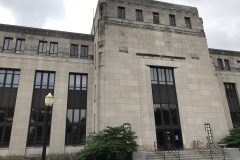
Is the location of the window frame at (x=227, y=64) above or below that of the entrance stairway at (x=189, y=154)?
above

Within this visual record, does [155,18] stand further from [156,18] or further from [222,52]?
[222,52]

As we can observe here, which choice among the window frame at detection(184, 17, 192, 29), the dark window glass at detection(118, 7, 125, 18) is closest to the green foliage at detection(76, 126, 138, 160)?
the dark window glass at detection(118, 7, 125, 18)

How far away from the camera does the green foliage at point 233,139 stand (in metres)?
21.8

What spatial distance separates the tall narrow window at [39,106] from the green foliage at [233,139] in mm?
20456

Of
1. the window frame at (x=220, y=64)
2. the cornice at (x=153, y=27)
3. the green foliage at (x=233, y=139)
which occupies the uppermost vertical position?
the cornice at (x=153, y=27)

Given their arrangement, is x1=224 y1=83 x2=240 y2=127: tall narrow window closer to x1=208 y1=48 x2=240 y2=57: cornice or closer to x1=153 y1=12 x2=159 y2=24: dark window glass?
x1=208 y1=48 x2=240 y2=57: cornice

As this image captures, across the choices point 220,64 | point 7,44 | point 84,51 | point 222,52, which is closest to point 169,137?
point 84,51

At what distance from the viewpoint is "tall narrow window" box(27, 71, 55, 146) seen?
22891 millimetres

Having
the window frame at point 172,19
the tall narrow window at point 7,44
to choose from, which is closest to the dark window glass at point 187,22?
the window frame at point 172,19

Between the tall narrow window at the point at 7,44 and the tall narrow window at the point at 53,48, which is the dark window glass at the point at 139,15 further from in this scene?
the tall narrow window at the point at 7,44

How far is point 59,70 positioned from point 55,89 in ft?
8.44

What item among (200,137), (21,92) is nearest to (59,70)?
(21,92)

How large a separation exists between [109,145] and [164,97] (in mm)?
10847

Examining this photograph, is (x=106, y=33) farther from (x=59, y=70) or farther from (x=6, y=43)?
(x=6, y=43)
